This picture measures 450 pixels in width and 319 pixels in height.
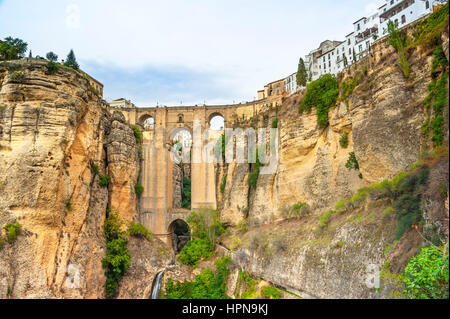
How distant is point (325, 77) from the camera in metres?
25.2

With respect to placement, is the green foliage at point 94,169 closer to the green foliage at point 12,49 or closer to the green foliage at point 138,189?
the green foliage at point 138,189

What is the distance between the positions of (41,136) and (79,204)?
17.5 feet

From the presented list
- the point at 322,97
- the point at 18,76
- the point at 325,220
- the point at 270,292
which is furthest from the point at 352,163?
the point at 18,76

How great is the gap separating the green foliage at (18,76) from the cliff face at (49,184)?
6 centimetres

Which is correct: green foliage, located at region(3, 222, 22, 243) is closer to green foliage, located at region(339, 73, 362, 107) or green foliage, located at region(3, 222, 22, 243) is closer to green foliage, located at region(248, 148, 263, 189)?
green foliage, located at region(248, 148, 263, 189)

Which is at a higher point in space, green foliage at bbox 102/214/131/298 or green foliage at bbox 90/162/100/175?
green foliage at bbox 90/162/100/175

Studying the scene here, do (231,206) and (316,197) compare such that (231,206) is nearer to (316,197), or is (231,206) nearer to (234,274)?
(234,274)

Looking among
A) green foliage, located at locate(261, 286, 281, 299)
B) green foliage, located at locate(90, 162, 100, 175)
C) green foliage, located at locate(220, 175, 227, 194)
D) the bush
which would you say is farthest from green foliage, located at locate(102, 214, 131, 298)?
the bush

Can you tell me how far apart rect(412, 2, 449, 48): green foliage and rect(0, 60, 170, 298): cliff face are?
68.4 ft

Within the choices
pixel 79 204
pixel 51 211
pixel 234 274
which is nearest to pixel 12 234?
pixel 51 211

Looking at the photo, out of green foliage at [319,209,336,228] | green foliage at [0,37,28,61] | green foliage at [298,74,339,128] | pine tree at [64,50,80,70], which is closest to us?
green foliage at [319,209,336,228]

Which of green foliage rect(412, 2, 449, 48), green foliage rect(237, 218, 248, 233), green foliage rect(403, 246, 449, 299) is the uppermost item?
green foliage rect(412, 2, 449, 48)

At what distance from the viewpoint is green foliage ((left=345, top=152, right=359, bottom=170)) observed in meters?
21.2
